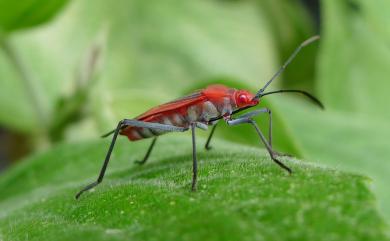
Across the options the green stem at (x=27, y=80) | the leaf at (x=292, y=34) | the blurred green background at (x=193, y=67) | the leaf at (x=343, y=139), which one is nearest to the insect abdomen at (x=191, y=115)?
the blurred green background at (x=193, y=67)

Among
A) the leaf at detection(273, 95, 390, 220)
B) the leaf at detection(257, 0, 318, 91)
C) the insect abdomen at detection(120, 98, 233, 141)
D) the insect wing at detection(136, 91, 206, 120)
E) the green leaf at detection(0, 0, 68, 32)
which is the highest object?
the green leaf at detection(0, 0, 68, 32)

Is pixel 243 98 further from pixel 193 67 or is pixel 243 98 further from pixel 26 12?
pixel 193 67

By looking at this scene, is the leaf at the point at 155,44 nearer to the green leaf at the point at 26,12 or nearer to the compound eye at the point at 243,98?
the green leaf at the point at 26,12

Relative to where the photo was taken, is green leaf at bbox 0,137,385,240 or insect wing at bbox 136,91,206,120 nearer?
green leaf at bbox 0,137,385,240

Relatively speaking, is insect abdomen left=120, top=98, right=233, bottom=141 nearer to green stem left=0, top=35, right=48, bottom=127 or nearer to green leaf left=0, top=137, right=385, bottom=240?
green leaf left=0, top=137, right=385, bottom=240

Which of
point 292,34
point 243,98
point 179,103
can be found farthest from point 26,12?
point 292,34

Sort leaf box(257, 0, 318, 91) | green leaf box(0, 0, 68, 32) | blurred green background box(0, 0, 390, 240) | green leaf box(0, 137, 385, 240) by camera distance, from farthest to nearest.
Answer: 1. leaf box(257, 0, 318, 91)
2. blurred green background box(0, 0, 390, 240)
3. green leaf box(0, 0, 68, 32)
4. green leaf box(0, 137, 385, 240)

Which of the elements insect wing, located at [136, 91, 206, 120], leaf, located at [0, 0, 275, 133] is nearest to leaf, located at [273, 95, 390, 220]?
leaf, located at [0, 0, 275, 133]

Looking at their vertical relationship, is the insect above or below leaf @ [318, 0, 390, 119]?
above

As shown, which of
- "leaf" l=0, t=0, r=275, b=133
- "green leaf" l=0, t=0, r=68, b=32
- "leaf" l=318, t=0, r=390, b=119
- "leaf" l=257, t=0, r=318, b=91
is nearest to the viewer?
"green leaf" l=0, t=0, r=68, b=32

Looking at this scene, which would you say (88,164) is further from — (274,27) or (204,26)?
(274,27)
